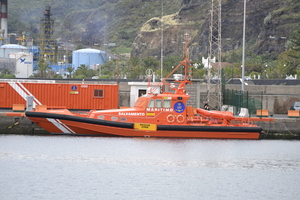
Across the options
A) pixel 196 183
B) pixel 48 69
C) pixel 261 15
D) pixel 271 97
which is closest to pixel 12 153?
pixel 196 183

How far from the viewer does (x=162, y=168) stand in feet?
96.2

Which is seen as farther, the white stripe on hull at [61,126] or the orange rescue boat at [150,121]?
the white stripe on hull at [61,126]

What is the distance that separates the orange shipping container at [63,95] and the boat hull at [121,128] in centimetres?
697

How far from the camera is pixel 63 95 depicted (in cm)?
4366

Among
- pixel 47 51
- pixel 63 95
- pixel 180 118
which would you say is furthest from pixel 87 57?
pixel 180 118

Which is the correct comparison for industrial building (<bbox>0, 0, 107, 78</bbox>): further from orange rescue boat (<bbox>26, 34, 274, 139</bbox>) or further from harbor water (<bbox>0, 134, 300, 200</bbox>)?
harbor water (<bbox>0, 134, 300, 200</bbox>)

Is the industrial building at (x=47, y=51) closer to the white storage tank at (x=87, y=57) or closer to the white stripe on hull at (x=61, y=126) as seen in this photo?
the white storage tank at (x=87, y=57)

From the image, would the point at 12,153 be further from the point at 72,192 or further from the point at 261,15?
the point at 261,15

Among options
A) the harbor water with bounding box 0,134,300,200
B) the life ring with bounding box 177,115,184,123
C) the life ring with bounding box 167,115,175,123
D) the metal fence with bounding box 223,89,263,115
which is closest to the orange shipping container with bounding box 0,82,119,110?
the harbor water with bounding box 0,134,300,200

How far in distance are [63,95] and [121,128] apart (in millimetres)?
8768

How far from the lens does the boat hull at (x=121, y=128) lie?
119ft

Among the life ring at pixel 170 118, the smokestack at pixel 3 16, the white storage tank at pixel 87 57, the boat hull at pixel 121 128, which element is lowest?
the boat hull at pixel 121 128

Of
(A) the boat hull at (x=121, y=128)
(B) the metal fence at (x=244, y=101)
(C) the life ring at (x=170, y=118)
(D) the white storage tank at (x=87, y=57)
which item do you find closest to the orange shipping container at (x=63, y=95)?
(A) the boat hull at (x=121, y=128)

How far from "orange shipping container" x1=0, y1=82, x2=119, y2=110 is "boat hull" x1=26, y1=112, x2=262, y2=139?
6.97 metres
